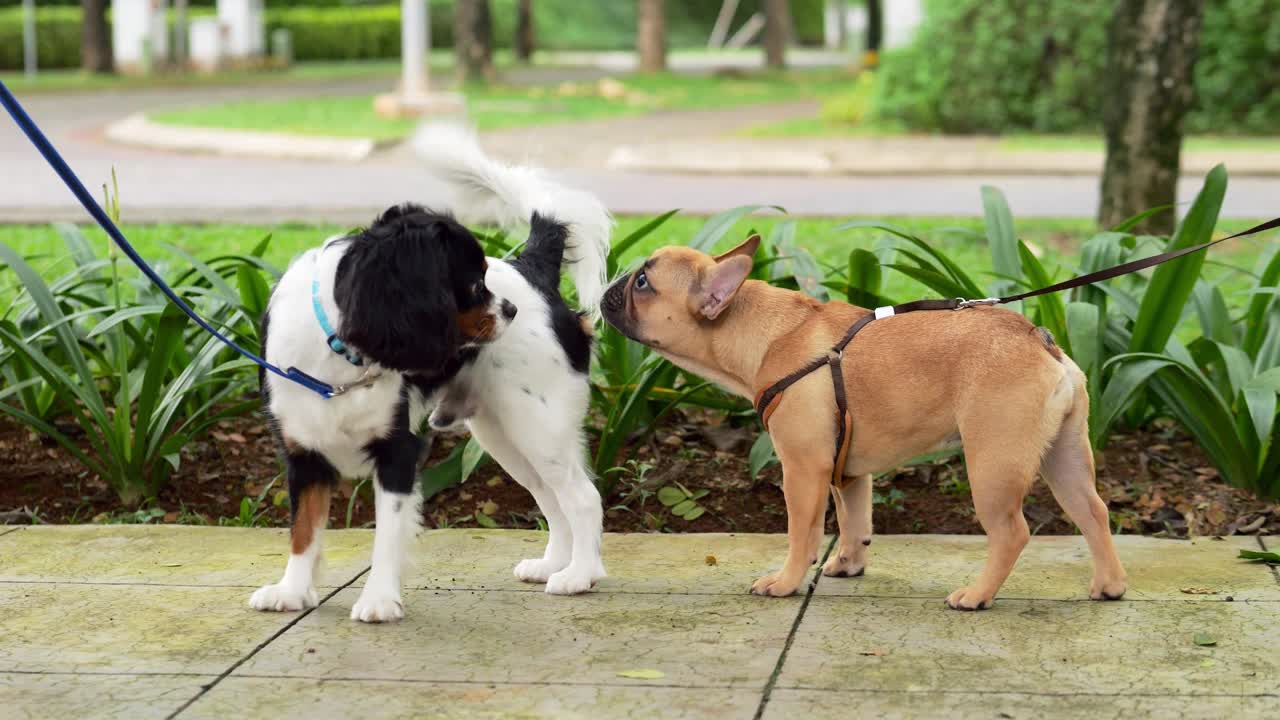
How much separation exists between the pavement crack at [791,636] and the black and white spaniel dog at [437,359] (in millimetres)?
651

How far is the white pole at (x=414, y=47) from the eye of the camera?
22369mm

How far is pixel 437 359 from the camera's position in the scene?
4137 millimetres

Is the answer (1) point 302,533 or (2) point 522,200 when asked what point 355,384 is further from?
(2) point 522,200

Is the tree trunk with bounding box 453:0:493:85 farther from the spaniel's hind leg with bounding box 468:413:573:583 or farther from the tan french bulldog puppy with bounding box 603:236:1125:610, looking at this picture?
the tan french bulldog puppy with bounding box 603:236:1125:610

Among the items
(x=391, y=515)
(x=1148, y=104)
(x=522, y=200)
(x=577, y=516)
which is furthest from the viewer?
(x=1148, y=104)

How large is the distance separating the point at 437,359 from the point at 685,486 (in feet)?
6.06

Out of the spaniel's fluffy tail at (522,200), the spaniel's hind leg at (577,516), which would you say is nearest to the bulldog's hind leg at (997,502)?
the spaniel's hind leg at (577,516)

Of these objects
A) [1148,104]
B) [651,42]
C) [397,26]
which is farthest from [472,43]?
[1148,104]

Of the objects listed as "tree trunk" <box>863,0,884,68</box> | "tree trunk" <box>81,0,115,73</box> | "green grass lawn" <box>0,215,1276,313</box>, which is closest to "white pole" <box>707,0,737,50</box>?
"tree trunk" <box>863,0,884,68</box>

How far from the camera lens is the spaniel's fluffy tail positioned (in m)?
4.87

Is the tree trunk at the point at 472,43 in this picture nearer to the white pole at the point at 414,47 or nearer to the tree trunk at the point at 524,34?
the white pole at the point at 414,47

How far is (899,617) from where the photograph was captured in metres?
4.30

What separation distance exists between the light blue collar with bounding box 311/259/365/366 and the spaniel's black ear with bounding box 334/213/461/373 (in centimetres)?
6

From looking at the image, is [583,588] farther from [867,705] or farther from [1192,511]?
[1192,511]
